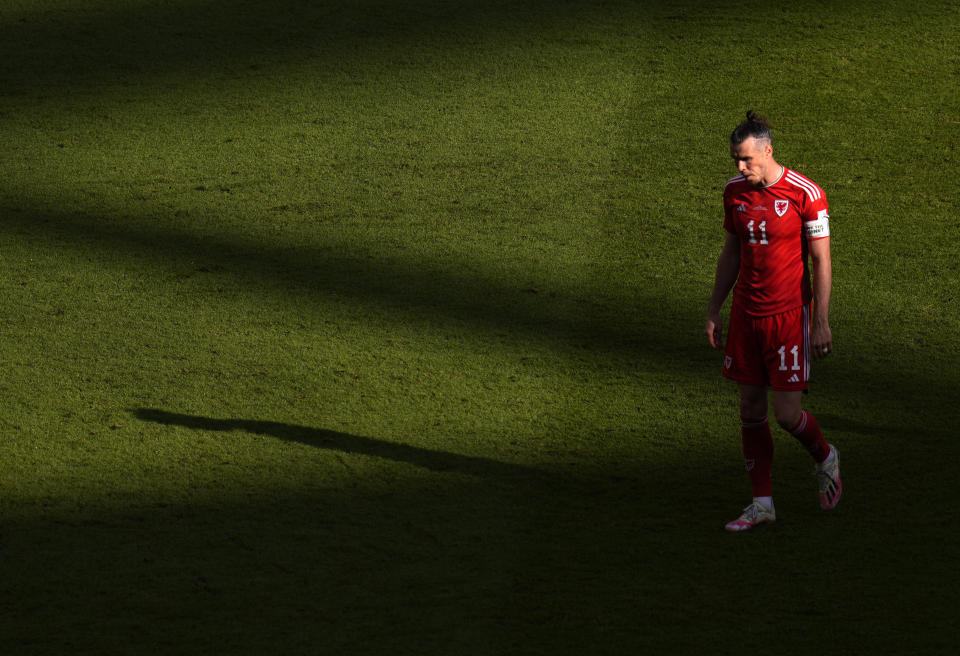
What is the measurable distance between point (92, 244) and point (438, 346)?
2.37m

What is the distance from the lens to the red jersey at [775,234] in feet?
13.4

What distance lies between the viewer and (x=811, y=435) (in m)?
4.30

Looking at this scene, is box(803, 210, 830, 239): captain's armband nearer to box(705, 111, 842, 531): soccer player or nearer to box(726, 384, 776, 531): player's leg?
box(705, 111, 842, 531): soccer player

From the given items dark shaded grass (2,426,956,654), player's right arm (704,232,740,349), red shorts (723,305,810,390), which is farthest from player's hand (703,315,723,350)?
dark shaded grass (2,426,956,654)

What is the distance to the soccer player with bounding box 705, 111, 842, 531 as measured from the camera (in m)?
4.07

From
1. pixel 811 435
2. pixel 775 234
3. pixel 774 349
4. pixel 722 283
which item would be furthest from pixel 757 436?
pixel 775 234

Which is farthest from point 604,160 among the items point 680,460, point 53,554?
point 53,554

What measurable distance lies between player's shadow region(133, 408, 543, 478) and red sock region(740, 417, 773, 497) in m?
0.91

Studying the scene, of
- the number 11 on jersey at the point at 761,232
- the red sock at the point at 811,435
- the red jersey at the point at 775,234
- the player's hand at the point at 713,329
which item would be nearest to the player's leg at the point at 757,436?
the red sock at the point at 811,435

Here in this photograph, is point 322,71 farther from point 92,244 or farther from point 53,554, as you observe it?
point 53,554

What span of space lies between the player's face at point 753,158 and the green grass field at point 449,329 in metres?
1.35

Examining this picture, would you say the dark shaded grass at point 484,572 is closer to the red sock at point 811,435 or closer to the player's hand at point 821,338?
the red sock at point 811,435

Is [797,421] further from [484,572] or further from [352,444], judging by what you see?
[352,444]

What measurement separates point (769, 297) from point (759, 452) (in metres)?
0.60
